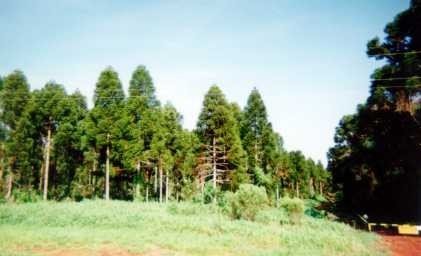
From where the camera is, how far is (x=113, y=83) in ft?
126

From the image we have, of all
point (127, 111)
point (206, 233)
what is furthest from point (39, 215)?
point (127, 111)

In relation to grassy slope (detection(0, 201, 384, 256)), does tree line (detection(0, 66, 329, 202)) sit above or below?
above

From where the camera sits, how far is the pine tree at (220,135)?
3688cm

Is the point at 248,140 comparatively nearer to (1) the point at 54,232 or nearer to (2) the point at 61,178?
(2) the point at 61,178

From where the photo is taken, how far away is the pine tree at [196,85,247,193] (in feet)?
121

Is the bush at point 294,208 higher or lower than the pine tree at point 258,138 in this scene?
lower

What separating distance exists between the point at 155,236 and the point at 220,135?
21220mm

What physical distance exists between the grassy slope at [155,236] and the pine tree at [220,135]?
1346cm

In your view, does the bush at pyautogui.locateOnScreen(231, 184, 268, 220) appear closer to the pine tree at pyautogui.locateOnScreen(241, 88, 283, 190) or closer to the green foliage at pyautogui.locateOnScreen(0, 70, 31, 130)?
the pine tree at pyautogui.locateOnScreen(241, 88, 283, 190)

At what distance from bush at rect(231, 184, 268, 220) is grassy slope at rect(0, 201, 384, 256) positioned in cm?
100

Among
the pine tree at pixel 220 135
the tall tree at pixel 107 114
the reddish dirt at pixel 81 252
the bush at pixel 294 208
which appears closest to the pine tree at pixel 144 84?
the tall tree at pixel 107 114

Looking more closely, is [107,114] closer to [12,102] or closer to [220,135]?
[12,102]

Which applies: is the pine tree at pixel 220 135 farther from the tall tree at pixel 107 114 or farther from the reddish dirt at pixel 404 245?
the reddish dirt at pixel 404 245

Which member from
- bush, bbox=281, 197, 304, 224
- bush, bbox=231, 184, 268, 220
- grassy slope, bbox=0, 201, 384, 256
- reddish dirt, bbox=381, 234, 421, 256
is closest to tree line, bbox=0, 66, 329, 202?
bush, bbox=231, 184, 268, 220
